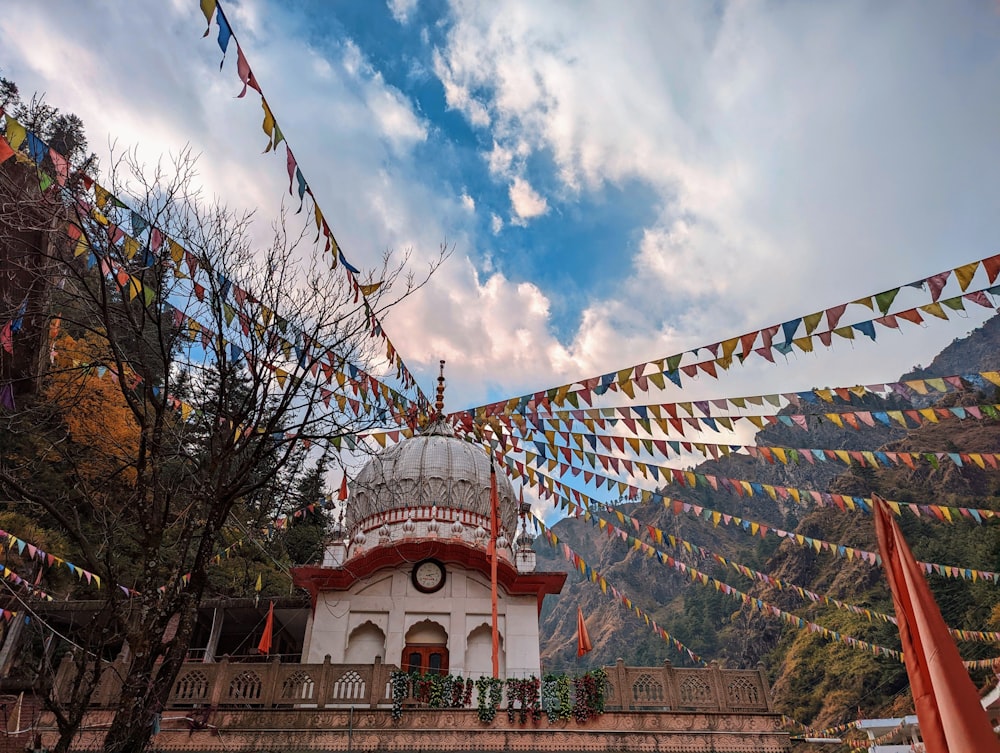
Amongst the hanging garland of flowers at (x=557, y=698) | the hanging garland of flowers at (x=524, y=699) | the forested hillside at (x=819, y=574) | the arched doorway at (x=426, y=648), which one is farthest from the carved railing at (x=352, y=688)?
the forested hillside at (x=819, y=574)

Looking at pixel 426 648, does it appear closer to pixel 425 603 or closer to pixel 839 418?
pixel 425 603

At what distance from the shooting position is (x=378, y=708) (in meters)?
13.2

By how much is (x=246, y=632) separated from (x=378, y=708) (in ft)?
31.2

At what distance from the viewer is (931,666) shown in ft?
16.5

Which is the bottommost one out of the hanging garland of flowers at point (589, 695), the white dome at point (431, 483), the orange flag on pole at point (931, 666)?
the orange flag on pole at point (931, 666)

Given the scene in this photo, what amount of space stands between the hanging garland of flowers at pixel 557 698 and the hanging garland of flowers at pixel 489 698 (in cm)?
92

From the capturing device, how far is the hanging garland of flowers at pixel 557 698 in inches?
512

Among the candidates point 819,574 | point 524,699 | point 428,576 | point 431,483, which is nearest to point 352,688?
point 524,699

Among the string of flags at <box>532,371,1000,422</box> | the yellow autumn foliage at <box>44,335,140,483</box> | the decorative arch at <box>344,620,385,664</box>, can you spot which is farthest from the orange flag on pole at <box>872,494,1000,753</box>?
the yellow autumn foliage at <box>44,335,140,483</box>

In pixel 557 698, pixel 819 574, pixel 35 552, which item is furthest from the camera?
pixel 819 574

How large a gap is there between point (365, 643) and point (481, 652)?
3029 mm

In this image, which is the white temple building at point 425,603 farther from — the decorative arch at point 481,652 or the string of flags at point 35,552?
the string of flags at point 35,552

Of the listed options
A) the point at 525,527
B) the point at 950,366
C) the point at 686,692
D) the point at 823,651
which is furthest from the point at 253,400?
the point at 950,366

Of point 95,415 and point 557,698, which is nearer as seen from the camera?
point 557,698
